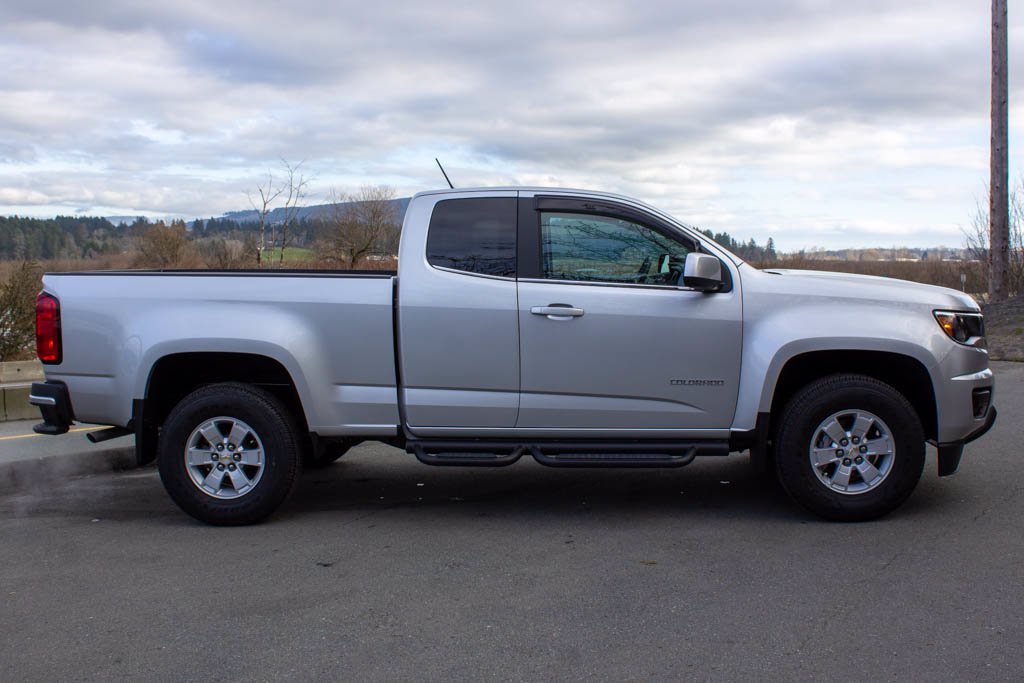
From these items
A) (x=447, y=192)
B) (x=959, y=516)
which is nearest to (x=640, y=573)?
(x=959, y=516)

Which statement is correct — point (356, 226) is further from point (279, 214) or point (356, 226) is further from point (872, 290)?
point (872, 290)

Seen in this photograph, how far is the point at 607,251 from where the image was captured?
5.93 metres

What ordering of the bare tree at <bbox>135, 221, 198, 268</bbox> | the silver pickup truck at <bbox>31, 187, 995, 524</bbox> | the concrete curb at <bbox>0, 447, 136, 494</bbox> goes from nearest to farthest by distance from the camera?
the silver pickup truck at <bbox>31, 187, 995, 524</bbox> < the concrete curb at <bbox>0, 447, 136, 494</bbox> < the bare tree at <bbox>135, 221, 198, 268</bbox>

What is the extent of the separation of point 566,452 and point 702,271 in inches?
54.5

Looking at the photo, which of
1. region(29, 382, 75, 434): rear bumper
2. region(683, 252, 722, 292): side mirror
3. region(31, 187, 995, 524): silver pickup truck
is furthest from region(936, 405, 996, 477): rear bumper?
region(29, 382, 75, 434): rear bumper

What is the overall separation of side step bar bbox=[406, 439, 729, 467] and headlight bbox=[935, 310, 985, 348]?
1513mm

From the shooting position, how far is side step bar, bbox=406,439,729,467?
5750 millimetres

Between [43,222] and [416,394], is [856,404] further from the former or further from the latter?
[43,222]

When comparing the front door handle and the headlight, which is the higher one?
the front door handle

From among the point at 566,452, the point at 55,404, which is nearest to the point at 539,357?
the point at 566,452

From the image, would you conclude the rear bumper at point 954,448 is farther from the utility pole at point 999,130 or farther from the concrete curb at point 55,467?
the utility pole at point 999,130

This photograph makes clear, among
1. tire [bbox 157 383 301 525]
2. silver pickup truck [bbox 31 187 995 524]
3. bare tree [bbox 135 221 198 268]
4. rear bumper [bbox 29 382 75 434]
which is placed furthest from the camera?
bare tree [bbox 135 221 198 268]

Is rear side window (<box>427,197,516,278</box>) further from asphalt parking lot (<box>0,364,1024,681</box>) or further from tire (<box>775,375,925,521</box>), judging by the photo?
tire (<box>775,375,925,521</box>)

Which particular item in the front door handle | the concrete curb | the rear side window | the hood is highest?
the rear side window
